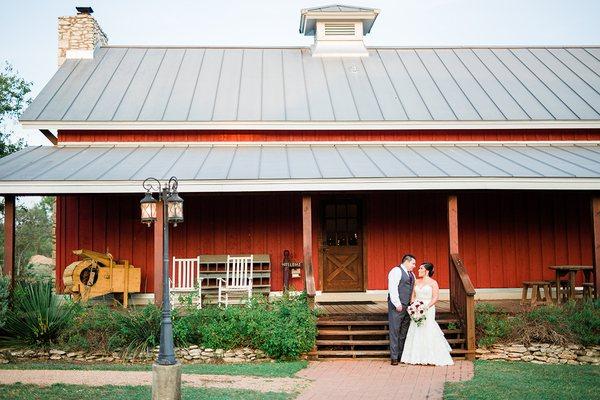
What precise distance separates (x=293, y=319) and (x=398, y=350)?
168cm

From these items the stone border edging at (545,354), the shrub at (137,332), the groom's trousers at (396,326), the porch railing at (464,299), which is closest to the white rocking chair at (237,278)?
the shrub at (137,332)

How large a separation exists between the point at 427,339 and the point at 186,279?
18.1ft

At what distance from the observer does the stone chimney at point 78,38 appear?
15.5 m

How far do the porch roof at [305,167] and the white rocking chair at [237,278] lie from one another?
6.02 feet

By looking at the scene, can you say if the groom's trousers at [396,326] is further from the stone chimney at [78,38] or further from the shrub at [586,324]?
the stone chimney at [78,38]

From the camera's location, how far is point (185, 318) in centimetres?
961

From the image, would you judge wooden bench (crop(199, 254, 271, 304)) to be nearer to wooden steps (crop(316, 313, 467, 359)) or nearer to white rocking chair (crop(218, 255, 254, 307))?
white rocking chair (crop(218, 255, 254, 307))

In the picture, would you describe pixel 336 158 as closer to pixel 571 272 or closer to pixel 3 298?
pixel 571 272

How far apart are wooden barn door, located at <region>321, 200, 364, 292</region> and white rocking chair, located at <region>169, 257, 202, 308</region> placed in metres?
2.80

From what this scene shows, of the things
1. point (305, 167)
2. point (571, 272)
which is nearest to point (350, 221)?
point (305, 167)

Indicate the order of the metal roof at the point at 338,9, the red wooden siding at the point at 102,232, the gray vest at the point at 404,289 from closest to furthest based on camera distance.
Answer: the gray vest at the point at 404,289 < the red wooden siding at the point at 102,232 < the metal roof at the point at 338,9

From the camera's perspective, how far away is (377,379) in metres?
8.12

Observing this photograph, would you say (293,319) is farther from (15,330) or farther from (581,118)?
(581,118)

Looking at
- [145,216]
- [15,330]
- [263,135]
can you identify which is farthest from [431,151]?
[15,330]
